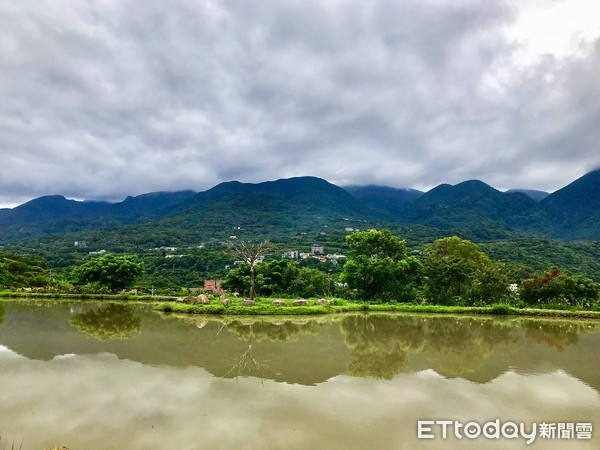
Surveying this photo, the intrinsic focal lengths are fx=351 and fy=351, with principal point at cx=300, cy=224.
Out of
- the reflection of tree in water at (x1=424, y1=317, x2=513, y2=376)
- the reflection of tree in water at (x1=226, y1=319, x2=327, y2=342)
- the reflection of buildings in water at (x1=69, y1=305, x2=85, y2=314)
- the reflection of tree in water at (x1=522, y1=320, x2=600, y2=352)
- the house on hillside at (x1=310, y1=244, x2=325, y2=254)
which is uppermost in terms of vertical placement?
the house on hillside at (x1=310, y1=244, x2=325, y2=254)

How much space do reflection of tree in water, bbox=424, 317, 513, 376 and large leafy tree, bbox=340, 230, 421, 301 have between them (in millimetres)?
5576

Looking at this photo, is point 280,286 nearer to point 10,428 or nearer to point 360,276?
point 360,276

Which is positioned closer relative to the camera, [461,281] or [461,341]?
[461,341]

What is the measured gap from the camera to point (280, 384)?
31.7ft

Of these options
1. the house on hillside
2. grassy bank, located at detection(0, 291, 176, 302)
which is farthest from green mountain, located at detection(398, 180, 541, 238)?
grassy bank, located at detection(0, 291, 176, 302)

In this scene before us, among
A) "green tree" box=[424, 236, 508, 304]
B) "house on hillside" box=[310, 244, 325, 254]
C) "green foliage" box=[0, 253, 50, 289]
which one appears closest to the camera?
"green tree" box=[424, 236, 508, 304]

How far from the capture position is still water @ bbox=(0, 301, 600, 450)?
6.86 m

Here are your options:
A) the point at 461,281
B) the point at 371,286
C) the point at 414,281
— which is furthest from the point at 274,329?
the point at 461,281

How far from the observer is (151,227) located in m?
118

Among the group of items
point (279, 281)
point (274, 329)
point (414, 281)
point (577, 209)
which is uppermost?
point (577, 209)

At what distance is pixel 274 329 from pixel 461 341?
8.55 metres

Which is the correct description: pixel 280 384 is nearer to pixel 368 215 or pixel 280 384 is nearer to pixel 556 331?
pixel 556 331

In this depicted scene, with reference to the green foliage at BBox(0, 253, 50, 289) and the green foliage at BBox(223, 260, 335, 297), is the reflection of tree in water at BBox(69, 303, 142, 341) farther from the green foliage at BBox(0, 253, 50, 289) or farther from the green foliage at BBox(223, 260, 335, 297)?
the green foliage at BBox(0, 253, 50, 289)

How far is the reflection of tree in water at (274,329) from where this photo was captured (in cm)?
1555
